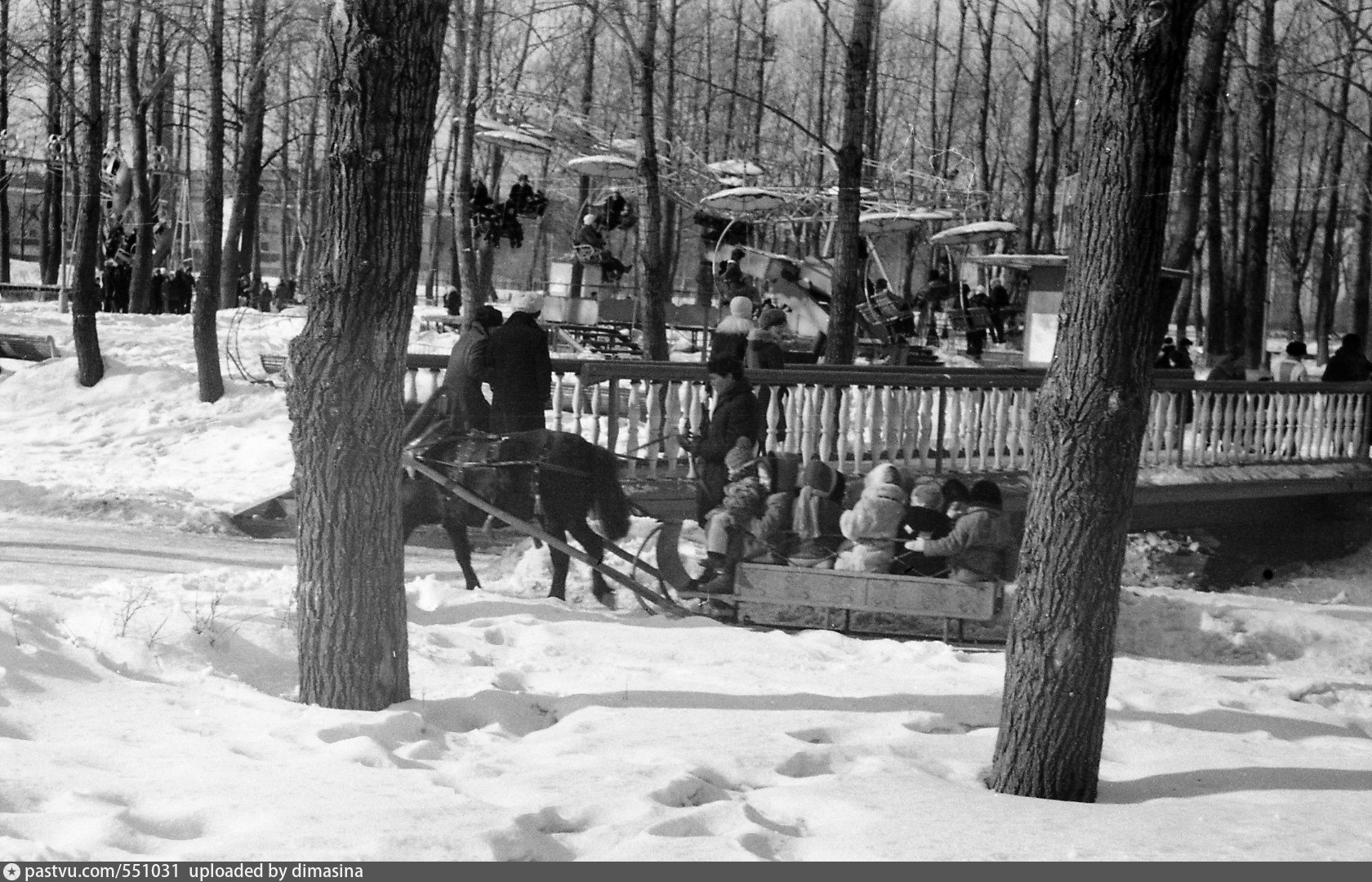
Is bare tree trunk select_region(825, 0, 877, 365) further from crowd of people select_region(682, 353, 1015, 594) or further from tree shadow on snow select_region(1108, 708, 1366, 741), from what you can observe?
tree shadow on snow select_region(1108, 708, 1366, 741)

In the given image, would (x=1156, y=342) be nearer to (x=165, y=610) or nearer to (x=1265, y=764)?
(x=1265, y=764)

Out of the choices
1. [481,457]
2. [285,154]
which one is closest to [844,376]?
[481,457]

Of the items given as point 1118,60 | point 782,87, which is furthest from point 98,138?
point 782,87

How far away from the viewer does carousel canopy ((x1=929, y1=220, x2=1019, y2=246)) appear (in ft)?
95.3

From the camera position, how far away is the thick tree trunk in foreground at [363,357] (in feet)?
19.0

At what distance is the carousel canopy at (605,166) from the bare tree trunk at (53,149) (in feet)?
26.4

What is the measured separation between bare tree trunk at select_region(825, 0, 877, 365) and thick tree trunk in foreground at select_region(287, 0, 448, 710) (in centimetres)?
1091

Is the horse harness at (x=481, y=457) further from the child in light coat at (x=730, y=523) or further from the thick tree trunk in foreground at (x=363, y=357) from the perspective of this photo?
the thick tree trunk in foreground at (x=363, y=357)

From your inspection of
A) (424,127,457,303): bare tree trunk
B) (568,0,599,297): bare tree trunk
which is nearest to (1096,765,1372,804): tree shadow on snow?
(568,0,599,297): bare tree trunk

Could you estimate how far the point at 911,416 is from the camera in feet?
45.5

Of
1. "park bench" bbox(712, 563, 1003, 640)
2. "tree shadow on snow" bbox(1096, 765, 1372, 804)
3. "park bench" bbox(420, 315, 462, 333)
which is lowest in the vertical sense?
"tree shadow on snow" bbox(1096, 765, 1372, 804)

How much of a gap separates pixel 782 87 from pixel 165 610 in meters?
47.6

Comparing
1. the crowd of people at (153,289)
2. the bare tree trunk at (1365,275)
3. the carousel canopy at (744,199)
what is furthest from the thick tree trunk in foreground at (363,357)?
the bare tree trunk at (1365,275)

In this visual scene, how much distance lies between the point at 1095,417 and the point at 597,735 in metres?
2.38
